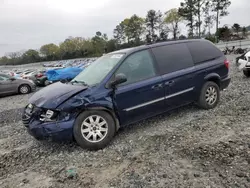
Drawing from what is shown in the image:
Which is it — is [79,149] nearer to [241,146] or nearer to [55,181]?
[55,181]

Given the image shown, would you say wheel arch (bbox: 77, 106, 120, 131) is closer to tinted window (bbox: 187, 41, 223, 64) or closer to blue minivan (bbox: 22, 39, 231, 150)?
blue minivan (bbox: 22, 39, 231, 150)

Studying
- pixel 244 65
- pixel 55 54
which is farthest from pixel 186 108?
pixel 55 54

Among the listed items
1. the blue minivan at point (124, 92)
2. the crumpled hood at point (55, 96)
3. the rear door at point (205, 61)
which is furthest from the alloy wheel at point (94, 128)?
the rear door at point (205, 61)

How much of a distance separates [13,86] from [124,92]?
1097 cm

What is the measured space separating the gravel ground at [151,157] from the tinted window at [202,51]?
50.7 inches

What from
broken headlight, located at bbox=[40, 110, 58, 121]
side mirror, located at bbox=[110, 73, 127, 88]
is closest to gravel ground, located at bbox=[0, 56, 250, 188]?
broken headlight, located at bbox=[40, 110, 58, 121]

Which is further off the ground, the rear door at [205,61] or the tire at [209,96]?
the rear door at [205,61]

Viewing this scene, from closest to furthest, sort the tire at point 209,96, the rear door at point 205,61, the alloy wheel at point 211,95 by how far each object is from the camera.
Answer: the rear door at point 205,61 < the tire at point 209,96 < the alloy wheel at point 211,95

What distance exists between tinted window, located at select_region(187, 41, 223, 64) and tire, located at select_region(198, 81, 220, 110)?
594 millimetres

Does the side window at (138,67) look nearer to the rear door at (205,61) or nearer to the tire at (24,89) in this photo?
the rear door at (205,61)

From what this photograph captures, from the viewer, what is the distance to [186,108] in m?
6.09

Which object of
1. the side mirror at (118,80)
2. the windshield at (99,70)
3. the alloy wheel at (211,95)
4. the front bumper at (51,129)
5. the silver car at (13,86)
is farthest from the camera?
the silver car at (13,86)

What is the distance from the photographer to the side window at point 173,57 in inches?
197

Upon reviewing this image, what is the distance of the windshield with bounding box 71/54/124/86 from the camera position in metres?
4.57
